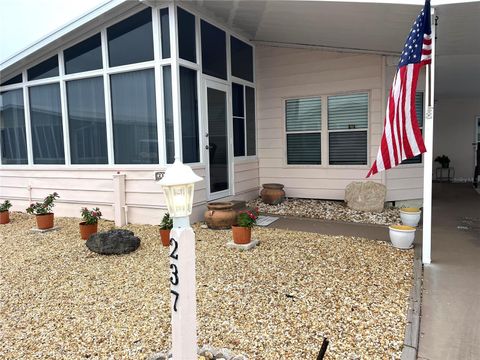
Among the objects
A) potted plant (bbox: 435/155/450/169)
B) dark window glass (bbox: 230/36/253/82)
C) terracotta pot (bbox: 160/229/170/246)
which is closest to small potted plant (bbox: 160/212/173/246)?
terracotta pot (bbox: 160/229/170/246)

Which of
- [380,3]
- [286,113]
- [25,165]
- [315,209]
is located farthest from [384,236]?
[25,165]

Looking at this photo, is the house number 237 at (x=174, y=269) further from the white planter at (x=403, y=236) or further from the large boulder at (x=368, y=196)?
the large boulder at (x=368, y=196)

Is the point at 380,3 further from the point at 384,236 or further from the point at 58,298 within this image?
the point at 58,298

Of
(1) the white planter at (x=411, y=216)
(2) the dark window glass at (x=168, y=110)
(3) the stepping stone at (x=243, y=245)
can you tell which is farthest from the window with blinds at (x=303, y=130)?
(3) the stepping stone at (x=243, y=245)

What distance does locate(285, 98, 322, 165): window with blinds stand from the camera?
709 cm

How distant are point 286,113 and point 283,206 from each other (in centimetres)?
199

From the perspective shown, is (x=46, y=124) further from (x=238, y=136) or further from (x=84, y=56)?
(x=238, y=136)

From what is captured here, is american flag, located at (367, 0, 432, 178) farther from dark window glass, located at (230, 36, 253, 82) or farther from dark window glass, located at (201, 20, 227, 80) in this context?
dark window glass, located at (230, 36, 253, 82)

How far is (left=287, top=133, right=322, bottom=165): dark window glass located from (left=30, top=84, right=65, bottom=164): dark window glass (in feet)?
14.7

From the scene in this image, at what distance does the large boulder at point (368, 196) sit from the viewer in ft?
20.5

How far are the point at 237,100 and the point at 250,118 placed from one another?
0.63 m

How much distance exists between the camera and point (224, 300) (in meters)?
2.97

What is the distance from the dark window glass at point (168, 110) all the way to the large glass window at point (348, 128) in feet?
10.7

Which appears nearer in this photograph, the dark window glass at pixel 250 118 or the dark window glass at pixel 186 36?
the dark window glass at pixel 186 36
